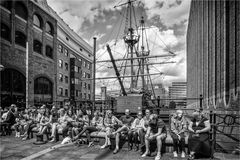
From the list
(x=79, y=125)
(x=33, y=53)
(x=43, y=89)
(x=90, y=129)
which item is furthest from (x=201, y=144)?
(x=43, y=89)

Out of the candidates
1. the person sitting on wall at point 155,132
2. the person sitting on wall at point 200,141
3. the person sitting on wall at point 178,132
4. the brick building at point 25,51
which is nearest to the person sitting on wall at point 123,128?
the person sitting on wall at point 155,132

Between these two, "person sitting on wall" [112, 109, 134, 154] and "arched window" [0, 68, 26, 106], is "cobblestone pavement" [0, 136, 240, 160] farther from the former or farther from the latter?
"arched window" [0, 68, 26, 106]

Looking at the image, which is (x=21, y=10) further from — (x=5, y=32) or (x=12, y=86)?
(x=12, y=86)

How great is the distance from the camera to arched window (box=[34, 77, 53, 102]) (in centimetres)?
2220

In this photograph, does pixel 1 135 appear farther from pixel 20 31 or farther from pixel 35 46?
pixel 35 46

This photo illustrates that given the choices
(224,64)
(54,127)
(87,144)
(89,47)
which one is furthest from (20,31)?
(89,47)

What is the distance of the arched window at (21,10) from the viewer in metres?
18.8

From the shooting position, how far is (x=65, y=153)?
5461mm

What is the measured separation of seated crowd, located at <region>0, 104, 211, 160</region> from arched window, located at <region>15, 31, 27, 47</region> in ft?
42.4

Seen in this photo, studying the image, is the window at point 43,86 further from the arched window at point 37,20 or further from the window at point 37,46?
the arched window at point 37,20

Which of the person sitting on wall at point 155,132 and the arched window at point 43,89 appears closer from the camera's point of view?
the person sitting on wall at point 155,132

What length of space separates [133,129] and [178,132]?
4.90 ft

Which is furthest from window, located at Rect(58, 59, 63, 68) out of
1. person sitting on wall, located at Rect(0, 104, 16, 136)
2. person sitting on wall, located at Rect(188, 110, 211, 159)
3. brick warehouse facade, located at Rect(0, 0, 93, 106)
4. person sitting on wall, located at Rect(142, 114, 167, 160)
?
person sitting on wall, located at Rect(188, 110, 211, 159)

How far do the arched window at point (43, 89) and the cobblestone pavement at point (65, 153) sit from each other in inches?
664
